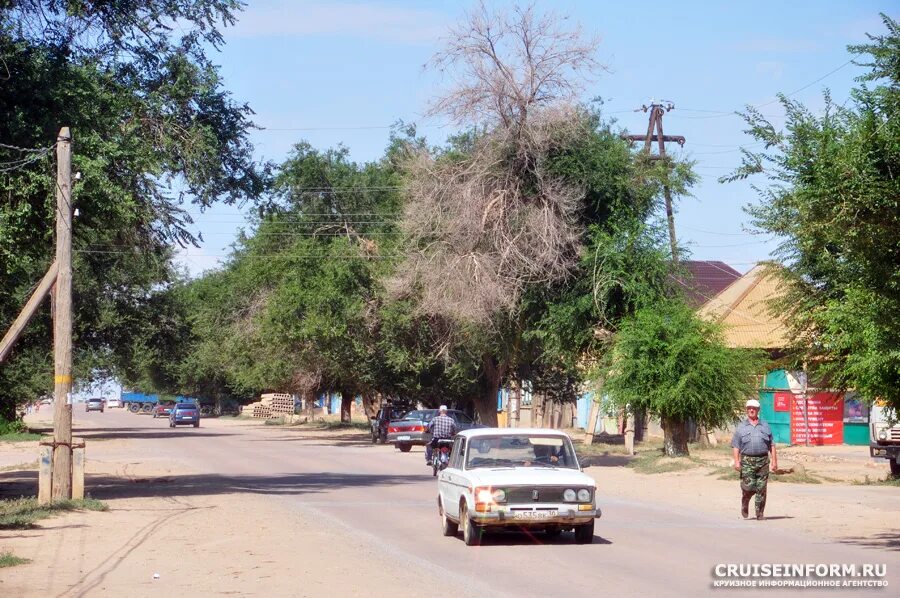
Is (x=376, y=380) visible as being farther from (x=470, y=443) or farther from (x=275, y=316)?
(x=470, y=443)

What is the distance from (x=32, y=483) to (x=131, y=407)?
11372 centimetres

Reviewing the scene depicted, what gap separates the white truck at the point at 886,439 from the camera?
2648 cm

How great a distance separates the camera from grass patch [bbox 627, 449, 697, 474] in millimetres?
30234

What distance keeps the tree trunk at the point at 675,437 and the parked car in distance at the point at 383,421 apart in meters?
17.1

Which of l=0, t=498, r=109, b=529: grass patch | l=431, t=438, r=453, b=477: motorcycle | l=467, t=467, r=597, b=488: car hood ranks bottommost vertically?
l=0, t=498, r=109, b=529: grass patch

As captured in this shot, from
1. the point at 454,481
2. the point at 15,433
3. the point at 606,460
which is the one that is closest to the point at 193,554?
the point at 454,481

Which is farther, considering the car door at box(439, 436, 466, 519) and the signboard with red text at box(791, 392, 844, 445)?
the signboard with red text at box(791, 392, 844, 445)

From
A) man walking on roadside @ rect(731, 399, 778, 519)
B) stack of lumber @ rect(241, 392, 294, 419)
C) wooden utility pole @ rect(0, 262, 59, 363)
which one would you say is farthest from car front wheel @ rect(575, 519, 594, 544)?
stack of lumber @ rect(241, 392, 294, 419)

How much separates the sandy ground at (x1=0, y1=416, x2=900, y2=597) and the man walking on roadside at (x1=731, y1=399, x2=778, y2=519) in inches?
26.5

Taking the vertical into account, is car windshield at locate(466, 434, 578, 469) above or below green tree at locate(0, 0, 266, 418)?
below

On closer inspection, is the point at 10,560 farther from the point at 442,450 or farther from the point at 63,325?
the point at 442,450

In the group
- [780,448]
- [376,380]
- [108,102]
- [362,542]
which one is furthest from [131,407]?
[362,542]

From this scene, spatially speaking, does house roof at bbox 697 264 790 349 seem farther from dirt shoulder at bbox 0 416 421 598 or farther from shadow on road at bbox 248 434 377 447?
dirt shoulder at bbox 0 416 421 598

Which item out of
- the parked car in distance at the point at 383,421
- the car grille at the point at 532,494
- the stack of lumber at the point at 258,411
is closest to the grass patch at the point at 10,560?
the car grille at the point at 532,494
